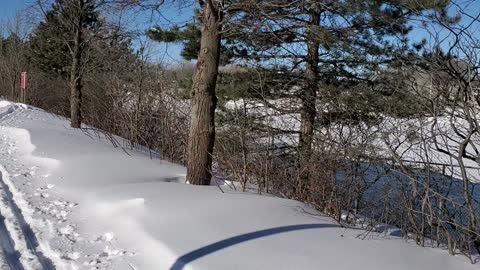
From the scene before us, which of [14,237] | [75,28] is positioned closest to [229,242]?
[14,237]

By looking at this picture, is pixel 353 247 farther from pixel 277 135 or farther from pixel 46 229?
pixel 277 135

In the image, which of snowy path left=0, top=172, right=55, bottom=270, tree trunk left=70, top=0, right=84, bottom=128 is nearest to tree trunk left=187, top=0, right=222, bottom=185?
snowy path left=0, top=172, right=55, bottom=270

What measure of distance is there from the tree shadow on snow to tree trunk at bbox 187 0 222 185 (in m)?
2.54

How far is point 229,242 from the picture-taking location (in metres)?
4.91

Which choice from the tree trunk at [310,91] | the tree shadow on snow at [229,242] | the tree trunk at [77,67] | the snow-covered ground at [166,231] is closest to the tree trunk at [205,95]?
the snow-covered ground at [166,231]

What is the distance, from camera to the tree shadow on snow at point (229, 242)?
445 centimetres

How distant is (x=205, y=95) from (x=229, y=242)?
3.18 meters

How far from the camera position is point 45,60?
2975 centimetres

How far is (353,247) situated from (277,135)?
628 cm

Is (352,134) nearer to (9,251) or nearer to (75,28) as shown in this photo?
(9,251)

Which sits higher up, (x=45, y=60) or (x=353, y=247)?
(x=45, y=60)

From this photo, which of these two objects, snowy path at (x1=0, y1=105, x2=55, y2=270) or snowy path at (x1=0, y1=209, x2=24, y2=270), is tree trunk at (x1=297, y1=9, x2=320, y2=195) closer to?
snowy path at (x1=0, y1=105, x2=55, y2=270)

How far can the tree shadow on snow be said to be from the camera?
445cm

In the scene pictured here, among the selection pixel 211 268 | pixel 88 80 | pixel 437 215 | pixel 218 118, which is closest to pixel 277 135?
pixel 218 118
